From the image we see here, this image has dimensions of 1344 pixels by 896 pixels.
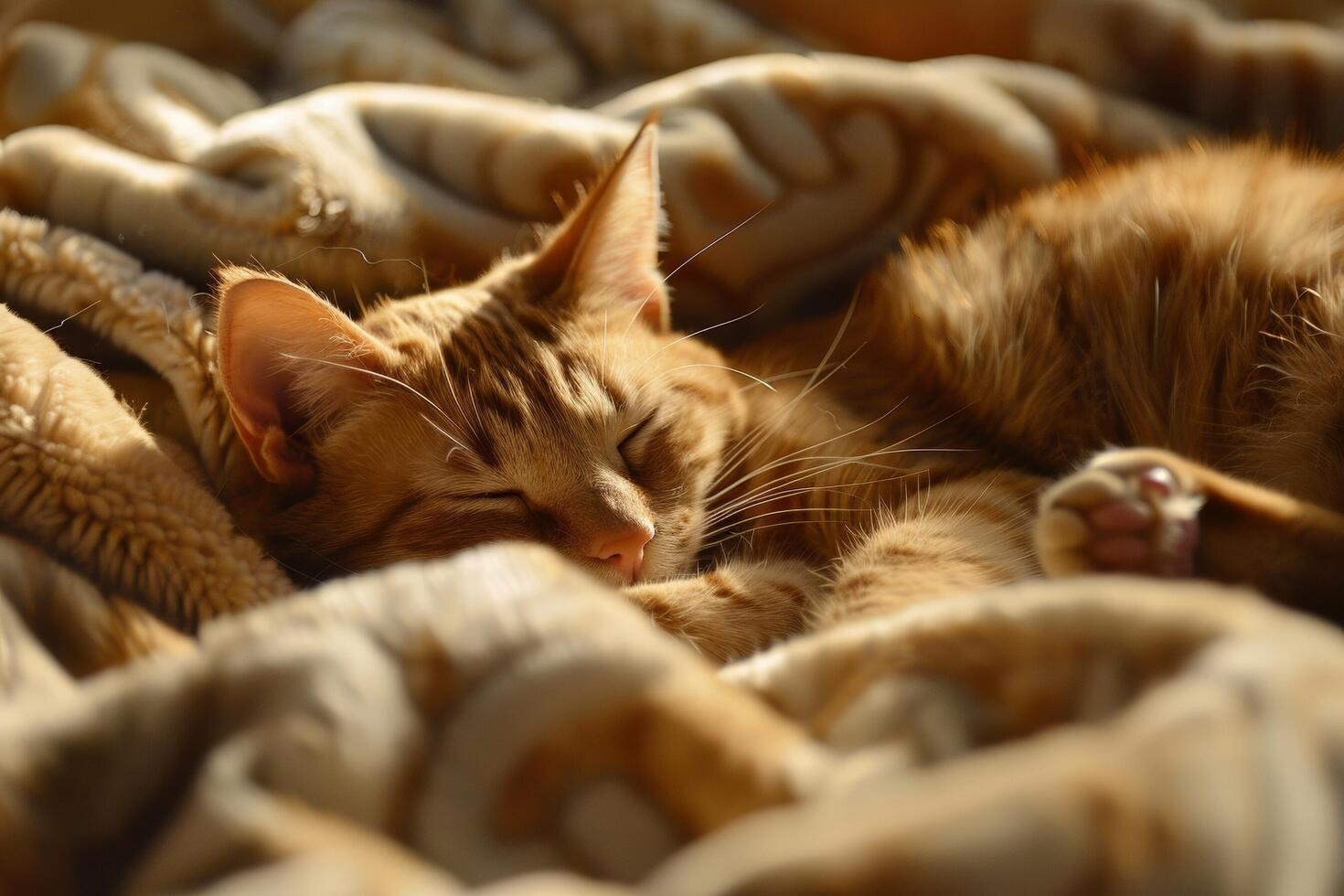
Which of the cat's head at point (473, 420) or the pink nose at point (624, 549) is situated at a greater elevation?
the cat's head at point (473, 420)

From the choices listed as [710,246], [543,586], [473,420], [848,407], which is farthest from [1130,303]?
[543,586]

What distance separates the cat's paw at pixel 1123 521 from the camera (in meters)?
0.85

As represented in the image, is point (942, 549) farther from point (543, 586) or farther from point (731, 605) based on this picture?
point (543, 586)

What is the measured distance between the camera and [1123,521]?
85 cm

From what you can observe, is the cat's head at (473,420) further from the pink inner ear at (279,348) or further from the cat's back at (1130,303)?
the cat's back at (1130,303)

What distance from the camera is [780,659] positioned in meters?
0.70

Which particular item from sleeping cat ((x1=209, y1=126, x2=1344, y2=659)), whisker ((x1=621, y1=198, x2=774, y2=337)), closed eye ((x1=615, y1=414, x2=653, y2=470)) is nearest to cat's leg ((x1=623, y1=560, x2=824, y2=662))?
sleeping cat ((x1=209, y1=126, x2=1344, y2=659))

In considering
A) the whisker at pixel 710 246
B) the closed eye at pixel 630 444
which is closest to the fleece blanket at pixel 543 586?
the whisker at pixel 710 246

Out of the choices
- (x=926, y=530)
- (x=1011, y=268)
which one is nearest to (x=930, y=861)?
(x=926, y=530)

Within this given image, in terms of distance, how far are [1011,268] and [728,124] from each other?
47 centimetres

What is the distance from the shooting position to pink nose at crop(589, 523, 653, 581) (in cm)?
111

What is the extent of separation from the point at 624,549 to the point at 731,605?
0.14 meters

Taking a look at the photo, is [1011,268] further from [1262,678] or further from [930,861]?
[930,861]

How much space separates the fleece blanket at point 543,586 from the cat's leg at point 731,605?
32cm
